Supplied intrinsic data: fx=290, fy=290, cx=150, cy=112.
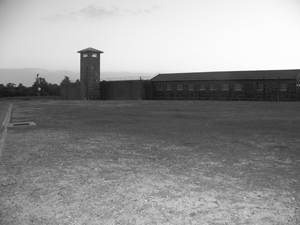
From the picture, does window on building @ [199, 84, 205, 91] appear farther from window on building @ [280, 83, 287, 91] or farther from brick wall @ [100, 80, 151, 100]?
window on building @ [280, 83, 287, 91]

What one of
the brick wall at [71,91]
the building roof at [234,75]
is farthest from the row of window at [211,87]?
the brick wall at [71,91]

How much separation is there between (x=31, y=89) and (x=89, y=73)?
56.0m

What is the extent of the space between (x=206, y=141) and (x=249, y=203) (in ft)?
14.7

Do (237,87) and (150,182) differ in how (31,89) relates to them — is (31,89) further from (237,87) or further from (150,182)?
(150,182)

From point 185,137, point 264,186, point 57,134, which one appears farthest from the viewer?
point 57,134

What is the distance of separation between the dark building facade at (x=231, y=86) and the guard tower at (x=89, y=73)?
379 inches

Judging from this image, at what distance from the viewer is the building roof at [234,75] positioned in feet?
133

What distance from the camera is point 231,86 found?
43250mm

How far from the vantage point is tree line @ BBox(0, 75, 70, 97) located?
83944 mm

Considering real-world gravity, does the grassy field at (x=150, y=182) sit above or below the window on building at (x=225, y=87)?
below

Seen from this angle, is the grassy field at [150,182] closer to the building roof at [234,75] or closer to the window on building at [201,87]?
the building roof at [234,75]

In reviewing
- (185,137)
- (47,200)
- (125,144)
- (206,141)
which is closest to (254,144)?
(206,141)

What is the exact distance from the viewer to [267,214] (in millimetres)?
3266

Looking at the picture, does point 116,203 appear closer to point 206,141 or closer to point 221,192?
point 221,192
